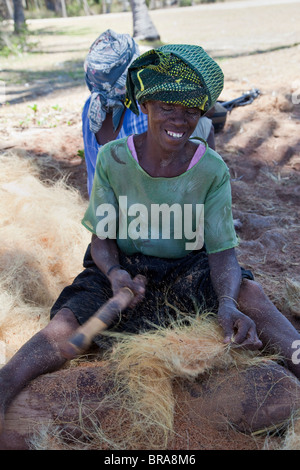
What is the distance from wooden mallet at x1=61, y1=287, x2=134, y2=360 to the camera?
2035mm

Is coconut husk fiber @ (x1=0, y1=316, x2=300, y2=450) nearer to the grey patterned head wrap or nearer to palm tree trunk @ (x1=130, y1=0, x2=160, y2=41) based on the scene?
the grey patterned head wrap

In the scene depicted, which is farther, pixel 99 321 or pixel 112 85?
pixel 112 85

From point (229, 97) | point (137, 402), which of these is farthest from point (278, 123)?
point (137, 402)

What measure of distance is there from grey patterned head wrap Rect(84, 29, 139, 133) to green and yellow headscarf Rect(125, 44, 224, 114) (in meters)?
1.19

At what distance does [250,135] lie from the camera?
5895 millimetres

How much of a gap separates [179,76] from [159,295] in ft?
3.09

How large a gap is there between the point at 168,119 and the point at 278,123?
431cm

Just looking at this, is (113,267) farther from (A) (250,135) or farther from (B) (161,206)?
(A) (250,135)

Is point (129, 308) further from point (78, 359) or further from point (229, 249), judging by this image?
point (229, 249)

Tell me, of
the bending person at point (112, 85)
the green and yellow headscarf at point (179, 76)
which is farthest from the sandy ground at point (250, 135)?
the green and yellow headscarf at point (179, 76)

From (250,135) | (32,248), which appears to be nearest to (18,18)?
(250,135)

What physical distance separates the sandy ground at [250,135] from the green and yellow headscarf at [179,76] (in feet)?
4.26

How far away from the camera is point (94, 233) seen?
7.77ft

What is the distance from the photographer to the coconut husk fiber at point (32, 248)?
2.78 meters
